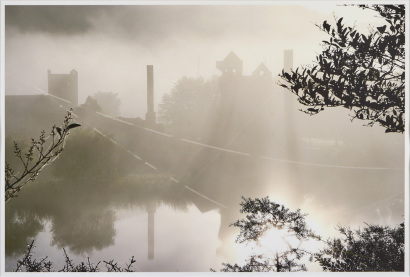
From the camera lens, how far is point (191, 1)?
3.61 m

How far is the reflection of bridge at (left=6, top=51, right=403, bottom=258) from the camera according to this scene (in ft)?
12.2

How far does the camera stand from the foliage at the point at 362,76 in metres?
2.80

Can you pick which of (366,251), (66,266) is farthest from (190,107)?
(366,251)

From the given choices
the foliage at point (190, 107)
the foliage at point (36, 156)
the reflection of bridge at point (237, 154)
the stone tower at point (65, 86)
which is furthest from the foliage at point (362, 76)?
the stone tower at point (65, 86)

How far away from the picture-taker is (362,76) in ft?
9.46

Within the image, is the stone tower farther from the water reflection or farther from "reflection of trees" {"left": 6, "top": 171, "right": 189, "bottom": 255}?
"reflection of trees" {"left": 6, "top": 171, "right": 189, "bottom": 255}

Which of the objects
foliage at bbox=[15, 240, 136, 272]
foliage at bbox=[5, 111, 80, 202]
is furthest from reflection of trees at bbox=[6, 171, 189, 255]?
foliage at bbox=[5, 111, 80, 202]

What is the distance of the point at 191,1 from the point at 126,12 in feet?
2.30

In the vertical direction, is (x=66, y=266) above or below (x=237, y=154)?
below

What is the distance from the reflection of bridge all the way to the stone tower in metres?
0.05

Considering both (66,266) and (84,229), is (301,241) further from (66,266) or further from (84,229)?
(66,266)

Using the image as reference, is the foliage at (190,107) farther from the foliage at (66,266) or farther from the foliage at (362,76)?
the foliage at (66,266)

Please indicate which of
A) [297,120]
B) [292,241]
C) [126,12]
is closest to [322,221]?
[292,241]

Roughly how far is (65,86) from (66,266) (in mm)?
1891
